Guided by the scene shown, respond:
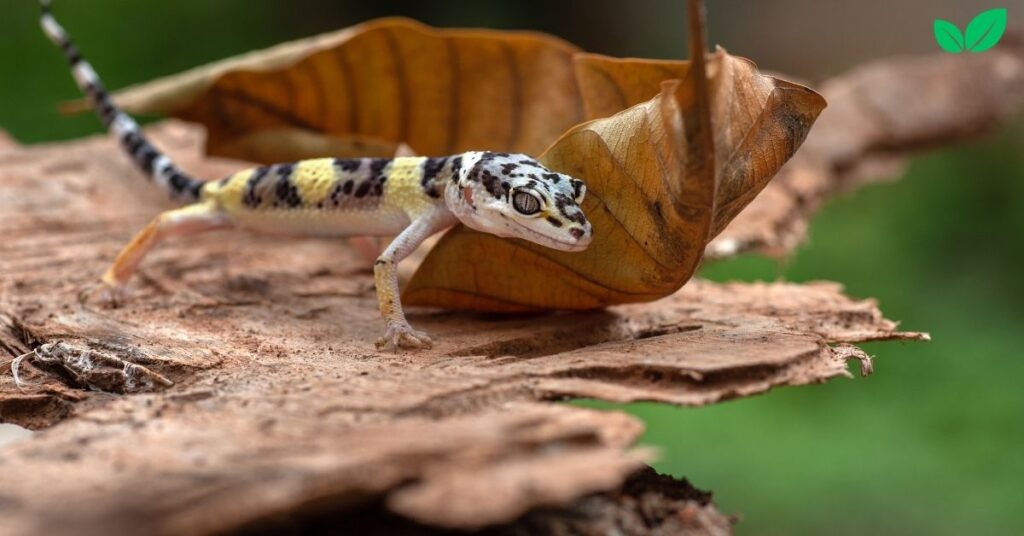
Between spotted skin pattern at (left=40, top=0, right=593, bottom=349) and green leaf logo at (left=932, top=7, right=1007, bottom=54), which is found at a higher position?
green leaf logo at (left=932, top=7, right=1007, bottom=54)

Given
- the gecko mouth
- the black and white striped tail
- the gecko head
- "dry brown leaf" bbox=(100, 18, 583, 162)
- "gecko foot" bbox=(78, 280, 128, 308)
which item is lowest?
"gecko foot" bbox=(78, 280, 128, 308)

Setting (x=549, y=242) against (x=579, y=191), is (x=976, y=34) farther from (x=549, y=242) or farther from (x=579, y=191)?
(x=549, y=242)

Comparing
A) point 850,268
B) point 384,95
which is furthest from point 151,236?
point 850,268

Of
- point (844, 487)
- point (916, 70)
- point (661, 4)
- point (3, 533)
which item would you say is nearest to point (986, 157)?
point (916, 70)

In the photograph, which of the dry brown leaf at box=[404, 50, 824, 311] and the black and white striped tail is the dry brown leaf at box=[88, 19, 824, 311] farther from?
the black and white striped tail

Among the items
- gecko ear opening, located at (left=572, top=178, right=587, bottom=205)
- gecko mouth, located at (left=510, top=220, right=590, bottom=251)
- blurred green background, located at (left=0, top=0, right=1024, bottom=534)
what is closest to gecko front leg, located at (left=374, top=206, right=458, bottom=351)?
gecko mouth, located at (left=510, top=220, right=590, bottom=251)

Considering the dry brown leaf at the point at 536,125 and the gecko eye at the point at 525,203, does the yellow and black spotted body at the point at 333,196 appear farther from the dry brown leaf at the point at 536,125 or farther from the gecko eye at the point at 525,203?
the gecko eye at the point at 525,203

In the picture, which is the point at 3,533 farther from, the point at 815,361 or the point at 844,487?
the point at 844,487

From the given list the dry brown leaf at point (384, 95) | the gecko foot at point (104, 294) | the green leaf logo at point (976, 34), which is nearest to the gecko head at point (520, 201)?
the dry brown leaf at point (384, 95)
